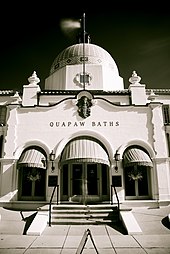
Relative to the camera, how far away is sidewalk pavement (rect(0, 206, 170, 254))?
6.74 metres

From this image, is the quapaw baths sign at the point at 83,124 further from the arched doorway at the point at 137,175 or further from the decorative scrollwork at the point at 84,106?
the arched doorway at the point at 137,175

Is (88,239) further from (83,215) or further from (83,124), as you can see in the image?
(83,124)

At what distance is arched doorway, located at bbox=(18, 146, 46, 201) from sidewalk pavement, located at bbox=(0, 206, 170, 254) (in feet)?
9.66

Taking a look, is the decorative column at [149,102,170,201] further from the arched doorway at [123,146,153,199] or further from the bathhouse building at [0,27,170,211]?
the arched doorway at [123,146,153,199]

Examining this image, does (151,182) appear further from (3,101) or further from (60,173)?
(3,101)

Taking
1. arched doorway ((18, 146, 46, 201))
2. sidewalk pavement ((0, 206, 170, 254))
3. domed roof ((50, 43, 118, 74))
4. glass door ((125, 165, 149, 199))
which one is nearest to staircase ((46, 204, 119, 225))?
sidewalk pavement ((0, 206, 170, 254))

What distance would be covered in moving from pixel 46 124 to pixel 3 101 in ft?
20.3

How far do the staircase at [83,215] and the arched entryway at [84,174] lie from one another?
196 centimetres

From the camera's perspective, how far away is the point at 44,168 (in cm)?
1345

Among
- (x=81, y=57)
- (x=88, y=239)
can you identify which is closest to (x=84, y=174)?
(x=88, y=239)

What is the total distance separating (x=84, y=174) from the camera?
13633 millimetres

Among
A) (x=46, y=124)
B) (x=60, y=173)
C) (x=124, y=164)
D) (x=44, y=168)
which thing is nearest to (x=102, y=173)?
(x=124, y=164)

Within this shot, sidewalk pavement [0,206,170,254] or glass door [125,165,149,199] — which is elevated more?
glass door [125,165,149,199]

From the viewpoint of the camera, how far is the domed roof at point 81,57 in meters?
22.9
